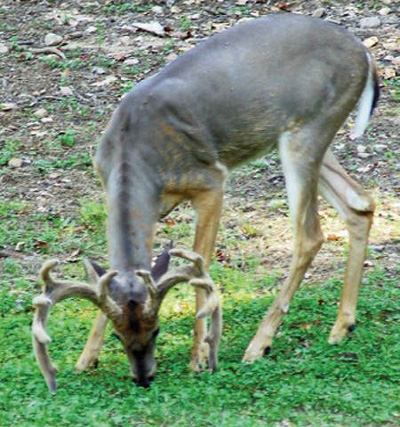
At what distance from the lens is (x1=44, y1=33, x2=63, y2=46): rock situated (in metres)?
12.1

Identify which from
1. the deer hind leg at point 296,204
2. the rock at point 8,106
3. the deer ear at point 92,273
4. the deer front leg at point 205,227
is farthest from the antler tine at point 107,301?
the rock at point 8,106

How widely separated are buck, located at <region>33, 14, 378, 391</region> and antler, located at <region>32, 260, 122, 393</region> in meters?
0.48

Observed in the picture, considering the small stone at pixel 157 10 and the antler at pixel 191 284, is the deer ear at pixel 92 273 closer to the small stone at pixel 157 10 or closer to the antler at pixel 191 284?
the antler at pixel 191 284

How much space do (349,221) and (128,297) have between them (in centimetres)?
197

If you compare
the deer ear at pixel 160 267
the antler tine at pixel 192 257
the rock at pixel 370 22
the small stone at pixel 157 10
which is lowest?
the small stone at pixel 157 10

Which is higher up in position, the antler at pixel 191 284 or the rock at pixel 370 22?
the antler at pixel 191 284

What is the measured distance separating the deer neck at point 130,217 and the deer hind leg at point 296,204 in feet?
3.01

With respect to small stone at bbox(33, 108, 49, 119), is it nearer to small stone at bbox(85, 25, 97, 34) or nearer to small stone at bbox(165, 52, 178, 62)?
small stone at bbox(165, 52, 178, 62)

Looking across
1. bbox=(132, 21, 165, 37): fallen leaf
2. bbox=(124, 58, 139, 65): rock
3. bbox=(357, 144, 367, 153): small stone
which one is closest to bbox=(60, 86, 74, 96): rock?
bbox=(124, 58, 139, 65): rock

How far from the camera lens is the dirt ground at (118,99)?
9148 millimetres

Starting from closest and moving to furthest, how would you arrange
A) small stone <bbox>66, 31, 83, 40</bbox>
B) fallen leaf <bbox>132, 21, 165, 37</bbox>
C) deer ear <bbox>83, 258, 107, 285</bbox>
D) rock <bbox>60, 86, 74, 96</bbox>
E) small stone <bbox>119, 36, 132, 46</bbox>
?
deer ear <bbox>83, 258, 107, 285</bbox>, rock <bbox>60, 86, 74, 96</bbox>, small stone <bbox>119, 36, 132, 46</bbox>, fallen leaf <bbox>132, 21, 165, 37</bbox>, small stone <bbox>66, 31, 83, 40</bbox>

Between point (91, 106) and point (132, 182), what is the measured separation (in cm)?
431

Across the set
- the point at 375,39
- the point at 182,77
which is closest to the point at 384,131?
the point at 375,39

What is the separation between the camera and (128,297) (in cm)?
630
